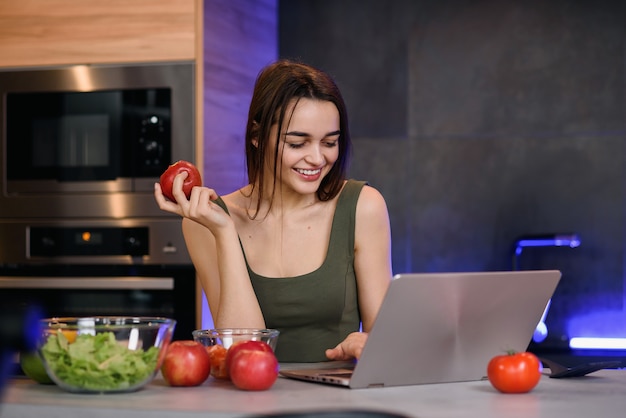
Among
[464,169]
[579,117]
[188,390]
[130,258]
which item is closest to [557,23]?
[579,117]

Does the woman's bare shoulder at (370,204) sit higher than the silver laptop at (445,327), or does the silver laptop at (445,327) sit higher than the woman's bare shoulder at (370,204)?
the woman's bare shoulder at (370,204)

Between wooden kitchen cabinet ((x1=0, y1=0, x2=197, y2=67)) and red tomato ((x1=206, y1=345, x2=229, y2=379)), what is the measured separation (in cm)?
183

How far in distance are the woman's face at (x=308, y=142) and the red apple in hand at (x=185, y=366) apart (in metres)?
0.77

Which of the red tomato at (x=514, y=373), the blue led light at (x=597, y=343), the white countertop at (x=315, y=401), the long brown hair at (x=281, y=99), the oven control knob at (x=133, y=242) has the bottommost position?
the blue led light at (x=597, y=343)

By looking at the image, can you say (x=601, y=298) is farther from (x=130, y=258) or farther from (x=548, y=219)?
(x=130, y=258)

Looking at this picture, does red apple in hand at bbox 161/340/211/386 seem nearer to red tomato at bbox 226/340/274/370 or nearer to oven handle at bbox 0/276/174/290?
red tomato at bbox 226/340/274/370

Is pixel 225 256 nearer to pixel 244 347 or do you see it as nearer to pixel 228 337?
pixel 228 337

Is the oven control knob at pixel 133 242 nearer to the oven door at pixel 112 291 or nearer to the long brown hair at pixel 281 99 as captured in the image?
the oven door at pixel 112 291

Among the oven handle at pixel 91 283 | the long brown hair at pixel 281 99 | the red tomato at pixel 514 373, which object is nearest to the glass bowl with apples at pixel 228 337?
the red tomato at pixel 514 373

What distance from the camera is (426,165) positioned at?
3877 mm

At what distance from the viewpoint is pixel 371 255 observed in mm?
2424

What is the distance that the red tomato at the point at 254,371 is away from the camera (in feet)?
5.14

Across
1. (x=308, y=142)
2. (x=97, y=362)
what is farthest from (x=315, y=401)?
(x=308, y=142)

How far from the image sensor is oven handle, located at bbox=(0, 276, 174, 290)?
336 centimetres
